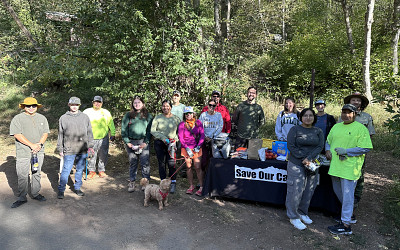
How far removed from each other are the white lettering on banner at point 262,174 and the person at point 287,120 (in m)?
0.81

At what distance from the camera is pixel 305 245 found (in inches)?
153

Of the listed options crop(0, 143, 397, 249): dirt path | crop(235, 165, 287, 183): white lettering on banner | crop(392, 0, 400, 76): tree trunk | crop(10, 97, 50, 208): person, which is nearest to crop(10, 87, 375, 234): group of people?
crop(10, 97, 50, 208): person

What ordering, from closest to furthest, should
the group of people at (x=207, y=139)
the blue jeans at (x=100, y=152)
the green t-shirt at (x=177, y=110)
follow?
the group of people at (x=207, y=139)
the green t-shirt at (x=177, y=110)
the blue jeans at (x=100, y=152)

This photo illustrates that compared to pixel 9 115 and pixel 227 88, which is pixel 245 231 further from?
pixel 9 115

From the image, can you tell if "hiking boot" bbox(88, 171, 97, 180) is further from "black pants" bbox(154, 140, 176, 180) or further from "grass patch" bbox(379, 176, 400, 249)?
"grass patch" bbox(379, 176, 400, 249)

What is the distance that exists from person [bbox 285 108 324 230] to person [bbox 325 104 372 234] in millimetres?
243

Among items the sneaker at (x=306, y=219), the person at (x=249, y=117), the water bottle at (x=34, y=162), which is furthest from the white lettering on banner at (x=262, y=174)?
the water bottle at (x=34, y=162)

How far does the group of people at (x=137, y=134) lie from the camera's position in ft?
15.9

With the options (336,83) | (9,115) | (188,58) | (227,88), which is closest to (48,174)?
(188,58)

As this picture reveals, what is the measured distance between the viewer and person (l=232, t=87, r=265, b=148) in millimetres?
5844

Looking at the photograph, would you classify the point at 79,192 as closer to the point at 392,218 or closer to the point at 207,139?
the point at 207,139

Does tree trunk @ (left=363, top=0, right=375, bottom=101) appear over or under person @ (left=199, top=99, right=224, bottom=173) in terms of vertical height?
over

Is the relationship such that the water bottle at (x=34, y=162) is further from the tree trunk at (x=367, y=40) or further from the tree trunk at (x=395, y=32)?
the tree trunk at (x=395, y=32)

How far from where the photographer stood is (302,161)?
4.17 meters
